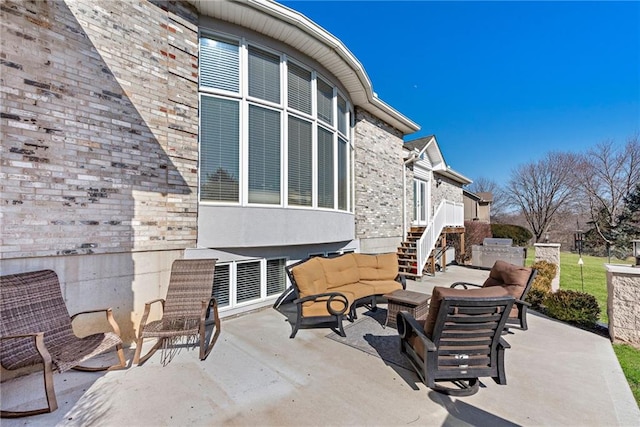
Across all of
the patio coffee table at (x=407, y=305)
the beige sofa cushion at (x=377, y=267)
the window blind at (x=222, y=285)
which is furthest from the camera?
the beige sofa cushion at (x=377, y=267)

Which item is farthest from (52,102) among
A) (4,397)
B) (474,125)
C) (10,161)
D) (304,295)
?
(474,125)

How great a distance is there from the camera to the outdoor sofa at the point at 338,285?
15.6 feet

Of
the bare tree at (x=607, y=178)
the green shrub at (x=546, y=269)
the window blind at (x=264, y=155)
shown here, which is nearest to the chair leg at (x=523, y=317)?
the green shrub at (x=546, y=269)

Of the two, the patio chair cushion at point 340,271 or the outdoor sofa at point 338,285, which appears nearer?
the outdoor sofa at point 338,285

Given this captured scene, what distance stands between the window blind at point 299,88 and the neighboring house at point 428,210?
6.12 m

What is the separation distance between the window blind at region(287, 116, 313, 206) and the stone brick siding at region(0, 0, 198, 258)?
1952mm

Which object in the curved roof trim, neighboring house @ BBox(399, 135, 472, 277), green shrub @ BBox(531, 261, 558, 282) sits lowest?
green shrub @ BBox(531, 261, 558, 282)

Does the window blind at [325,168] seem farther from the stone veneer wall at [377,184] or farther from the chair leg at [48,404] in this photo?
the chair leg at [48,404]

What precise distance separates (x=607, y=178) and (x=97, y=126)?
2913cm

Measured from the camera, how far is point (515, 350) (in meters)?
4.19

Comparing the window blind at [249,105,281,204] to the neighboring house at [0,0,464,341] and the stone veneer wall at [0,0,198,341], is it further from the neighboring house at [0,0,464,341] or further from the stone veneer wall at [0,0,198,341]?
the stone veneer wall at [0,0,198,341]

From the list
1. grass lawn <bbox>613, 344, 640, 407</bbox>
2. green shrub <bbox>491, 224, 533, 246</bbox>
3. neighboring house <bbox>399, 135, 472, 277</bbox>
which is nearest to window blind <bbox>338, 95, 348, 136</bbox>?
neighboring house <bbox>399, 135, 472, 277</bbox>

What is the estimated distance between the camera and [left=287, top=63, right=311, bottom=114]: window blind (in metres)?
6.23

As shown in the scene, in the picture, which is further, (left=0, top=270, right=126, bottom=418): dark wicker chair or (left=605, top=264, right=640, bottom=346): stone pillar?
(left=605, top=264, right=640, bottom=346): stone pillar
